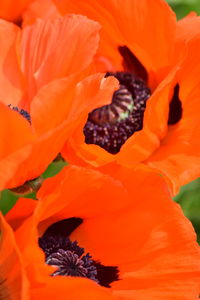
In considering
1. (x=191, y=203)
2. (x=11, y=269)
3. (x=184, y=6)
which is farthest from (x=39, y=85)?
(x=184, y=6)

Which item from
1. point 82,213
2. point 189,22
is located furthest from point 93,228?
point 189,22

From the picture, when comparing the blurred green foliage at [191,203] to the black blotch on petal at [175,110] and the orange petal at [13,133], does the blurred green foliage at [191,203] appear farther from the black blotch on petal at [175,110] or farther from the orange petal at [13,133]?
the orange petal at [13,133]

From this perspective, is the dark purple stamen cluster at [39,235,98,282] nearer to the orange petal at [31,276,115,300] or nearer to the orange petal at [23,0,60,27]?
the orange petal at [31,276,115,300]

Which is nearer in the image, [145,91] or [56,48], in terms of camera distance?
[56,48]

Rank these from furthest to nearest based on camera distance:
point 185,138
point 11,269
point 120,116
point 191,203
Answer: point 191,203, point 120,116, point 185,138, point 11,269

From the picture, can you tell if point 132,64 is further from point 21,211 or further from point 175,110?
point 21,211

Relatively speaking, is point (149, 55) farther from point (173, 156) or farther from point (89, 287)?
point (89, 287)
